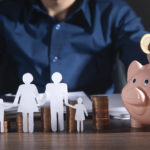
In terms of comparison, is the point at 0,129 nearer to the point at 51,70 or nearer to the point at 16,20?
the point at 51,70

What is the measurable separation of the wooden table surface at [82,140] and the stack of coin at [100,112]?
2 centimetres

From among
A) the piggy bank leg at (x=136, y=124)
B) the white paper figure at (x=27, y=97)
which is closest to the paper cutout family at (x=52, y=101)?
the white paper figure at (x=27, y=97)

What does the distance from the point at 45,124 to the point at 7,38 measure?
2.87 ft

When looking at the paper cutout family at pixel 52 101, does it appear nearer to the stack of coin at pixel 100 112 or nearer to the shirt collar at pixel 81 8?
the stack of coin at pixel 100 112

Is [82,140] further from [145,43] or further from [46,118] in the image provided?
[145,43]

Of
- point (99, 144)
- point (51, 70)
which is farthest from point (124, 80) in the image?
point (99, 144)

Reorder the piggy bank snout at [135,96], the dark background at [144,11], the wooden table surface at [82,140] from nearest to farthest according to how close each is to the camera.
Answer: the wooden table surface at [82,140] → the piggy bank snout at [135,96] → the dark background at [144,11]

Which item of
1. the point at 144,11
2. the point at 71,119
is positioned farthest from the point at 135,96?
the point at 144,11

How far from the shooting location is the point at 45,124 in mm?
646

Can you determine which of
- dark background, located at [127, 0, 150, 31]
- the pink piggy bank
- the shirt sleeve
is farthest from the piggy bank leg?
dark background, located at [127, 0, 150, 31]

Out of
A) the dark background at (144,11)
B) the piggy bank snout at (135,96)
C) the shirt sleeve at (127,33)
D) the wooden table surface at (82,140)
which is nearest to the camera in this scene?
the wooden table surface at (82,140)

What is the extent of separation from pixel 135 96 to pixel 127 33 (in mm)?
792

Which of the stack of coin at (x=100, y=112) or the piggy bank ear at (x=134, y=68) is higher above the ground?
the piggy bank ear at (x=134, y=68)

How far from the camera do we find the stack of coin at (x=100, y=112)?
63cm
